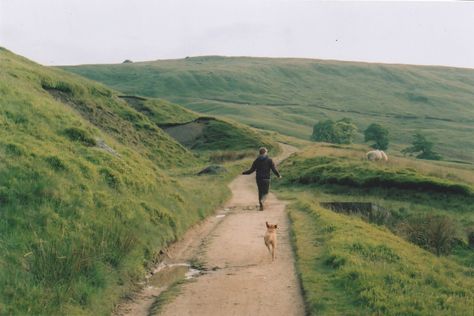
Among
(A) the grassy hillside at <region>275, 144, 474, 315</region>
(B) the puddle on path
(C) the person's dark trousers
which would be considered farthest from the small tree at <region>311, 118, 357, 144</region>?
(B) the puddle on path

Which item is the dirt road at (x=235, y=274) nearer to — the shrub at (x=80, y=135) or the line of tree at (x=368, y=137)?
the shrub at (x=80, y=135)

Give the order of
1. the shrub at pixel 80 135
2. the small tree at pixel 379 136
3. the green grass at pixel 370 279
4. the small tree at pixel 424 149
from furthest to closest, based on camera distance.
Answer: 1. the small tree at pixel 379 136
2. the small tree at pixel 424 149
3. the shrub at pixel 80 135
4. the green grass at pixel 370 279

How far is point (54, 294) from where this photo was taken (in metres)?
9.17

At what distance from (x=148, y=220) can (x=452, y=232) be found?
14.7 meters

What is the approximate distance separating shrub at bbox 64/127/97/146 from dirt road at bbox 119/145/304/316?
5379 millimetres

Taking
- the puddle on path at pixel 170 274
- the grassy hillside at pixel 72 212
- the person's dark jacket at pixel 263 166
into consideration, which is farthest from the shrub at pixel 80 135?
the puddle on path at pixel 170 274

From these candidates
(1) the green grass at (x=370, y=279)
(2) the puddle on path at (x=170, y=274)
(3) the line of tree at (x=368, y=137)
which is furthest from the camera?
(3) the line of tree at (x=368, y=137)

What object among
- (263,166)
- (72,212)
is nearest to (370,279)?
(72,212)

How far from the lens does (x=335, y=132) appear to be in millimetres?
117312

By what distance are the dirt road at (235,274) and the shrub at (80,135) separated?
212 inches

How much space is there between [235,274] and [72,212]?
4341 mm

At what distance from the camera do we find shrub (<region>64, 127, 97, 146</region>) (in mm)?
19422

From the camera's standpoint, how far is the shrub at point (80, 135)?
63.7 feet

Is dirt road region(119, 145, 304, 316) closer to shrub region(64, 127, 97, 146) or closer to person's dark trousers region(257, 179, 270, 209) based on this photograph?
person's dark trousers region(257, 179, 270, 209)
